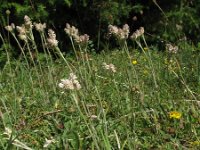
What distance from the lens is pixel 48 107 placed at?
3023 mm

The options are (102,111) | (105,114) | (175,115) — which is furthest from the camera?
(175,115)

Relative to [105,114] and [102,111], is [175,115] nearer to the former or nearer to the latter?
[105,114]

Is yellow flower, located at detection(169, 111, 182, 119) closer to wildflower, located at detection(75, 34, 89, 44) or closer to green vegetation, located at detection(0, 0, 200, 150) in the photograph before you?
green vegetation, located at detection(0, 0, 200, 150)

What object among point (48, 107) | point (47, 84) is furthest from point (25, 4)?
point (48, 107)

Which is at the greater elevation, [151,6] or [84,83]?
[151,6]

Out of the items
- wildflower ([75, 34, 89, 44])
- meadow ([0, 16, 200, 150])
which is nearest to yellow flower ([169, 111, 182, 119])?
meadow ([0, 16, 200, 150])

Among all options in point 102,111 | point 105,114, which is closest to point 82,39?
point 105,114

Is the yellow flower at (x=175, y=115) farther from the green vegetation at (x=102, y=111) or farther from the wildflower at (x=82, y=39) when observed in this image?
the wildflower at (x=82, y=39)

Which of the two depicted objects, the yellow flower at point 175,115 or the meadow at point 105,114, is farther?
the yellow flower at point 175,115

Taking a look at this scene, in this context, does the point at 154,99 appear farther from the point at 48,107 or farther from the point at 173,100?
the point at 48,107

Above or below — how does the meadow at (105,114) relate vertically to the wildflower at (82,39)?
below

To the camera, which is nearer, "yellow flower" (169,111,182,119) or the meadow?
the meadow

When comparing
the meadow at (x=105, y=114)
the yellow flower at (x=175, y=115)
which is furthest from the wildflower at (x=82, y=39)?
the yellow flower at (x=175, y=115)

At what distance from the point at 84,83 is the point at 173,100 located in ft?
1.62
